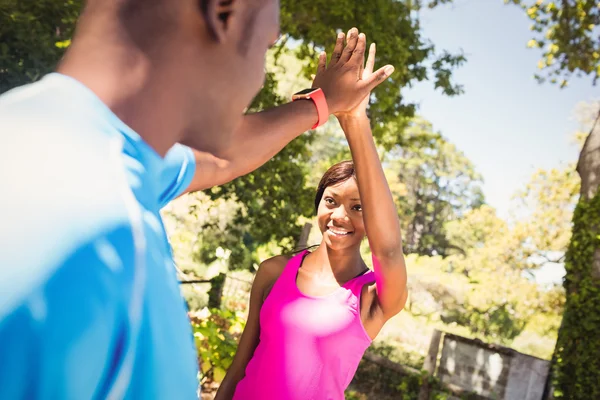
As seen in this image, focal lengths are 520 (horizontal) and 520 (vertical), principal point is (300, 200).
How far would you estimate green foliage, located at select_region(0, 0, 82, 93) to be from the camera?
666 cm

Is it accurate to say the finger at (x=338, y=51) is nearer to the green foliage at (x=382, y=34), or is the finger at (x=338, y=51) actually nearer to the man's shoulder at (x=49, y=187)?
the man's shoulder at (x=49, y=187)

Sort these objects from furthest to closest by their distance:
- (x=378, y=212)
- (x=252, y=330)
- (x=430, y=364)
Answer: (x=430, y=364), (x=252, y=330), (x=378, y=212)

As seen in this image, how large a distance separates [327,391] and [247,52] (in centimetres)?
145

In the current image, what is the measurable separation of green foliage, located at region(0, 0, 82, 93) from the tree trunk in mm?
8279

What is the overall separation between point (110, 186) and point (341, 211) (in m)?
1.85

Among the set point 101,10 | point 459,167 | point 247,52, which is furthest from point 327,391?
point 459,167

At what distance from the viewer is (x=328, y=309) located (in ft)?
6.51

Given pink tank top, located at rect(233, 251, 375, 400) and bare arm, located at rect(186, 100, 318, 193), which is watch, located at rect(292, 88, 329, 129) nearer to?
bare arm, located at rect(186, 100, 318, 193)

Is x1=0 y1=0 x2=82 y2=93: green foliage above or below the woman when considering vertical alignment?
above

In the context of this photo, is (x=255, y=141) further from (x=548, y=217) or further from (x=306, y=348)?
(x=548, y=217)

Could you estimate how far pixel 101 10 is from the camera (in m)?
0.61

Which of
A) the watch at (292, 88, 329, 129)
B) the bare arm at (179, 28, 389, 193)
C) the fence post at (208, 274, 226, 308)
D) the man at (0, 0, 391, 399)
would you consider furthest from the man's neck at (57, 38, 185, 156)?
the fence post at (208, 274, 226, 308)

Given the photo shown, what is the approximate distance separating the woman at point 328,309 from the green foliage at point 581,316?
743 centimetres

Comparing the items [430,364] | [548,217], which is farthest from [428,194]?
[430,364]
